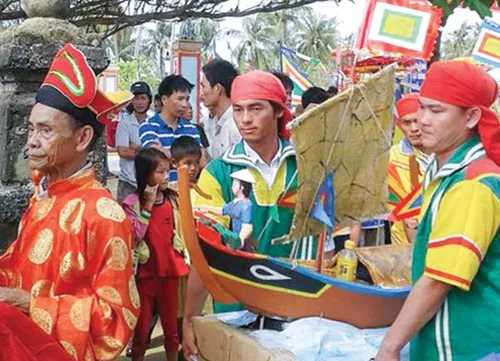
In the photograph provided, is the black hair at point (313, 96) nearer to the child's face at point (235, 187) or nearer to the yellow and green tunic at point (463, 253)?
the child's face at point (235, 187)

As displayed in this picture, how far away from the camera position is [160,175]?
4148mm

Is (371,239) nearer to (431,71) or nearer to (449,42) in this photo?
(431,71)

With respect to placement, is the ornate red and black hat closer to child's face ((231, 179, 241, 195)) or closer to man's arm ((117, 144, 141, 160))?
child's face ((231, 179, 241, 195))

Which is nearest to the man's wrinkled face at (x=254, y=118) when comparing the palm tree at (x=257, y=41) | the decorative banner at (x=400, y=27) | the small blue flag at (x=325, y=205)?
the small blue flag at (x=325, y=205)

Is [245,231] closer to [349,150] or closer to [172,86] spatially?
[349,150]

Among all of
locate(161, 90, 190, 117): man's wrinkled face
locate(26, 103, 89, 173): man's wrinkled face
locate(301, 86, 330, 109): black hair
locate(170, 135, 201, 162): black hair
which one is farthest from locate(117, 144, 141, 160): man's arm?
locate(26, 103, 89, 173): man's wrinkled face

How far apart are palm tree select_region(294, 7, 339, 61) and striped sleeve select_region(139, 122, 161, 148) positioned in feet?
134

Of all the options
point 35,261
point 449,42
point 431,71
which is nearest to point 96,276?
point 35,261

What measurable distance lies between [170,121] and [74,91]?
3352mm

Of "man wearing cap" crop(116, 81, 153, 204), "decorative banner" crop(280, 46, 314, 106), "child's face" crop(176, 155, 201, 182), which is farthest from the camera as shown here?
"decorative banner" crop(280, 46, 314, 106)

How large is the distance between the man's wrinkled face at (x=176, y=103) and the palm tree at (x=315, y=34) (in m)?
40.6

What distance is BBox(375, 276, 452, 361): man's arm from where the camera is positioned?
2.00 metres

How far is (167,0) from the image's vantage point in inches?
223

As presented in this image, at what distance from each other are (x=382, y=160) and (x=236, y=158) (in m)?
0.54
